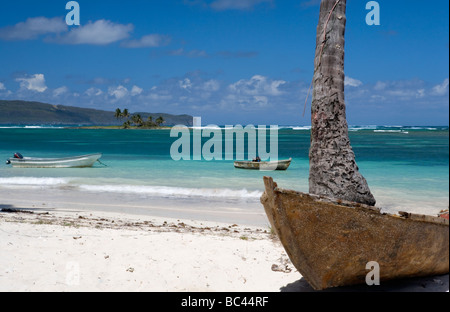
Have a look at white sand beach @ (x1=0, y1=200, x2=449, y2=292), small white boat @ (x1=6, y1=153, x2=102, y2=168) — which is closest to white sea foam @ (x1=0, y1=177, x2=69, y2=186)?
small white boat @ (x1=6, y1=153, x2=102, y2=168)

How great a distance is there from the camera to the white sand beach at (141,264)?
5.51m

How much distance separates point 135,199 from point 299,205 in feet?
40.7

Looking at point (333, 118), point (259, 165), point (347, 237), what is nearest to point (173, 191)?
point (259, 165)

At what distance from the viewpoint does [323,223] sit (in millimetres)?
4578

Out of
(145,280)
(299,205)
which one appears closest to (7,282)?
(145,280)

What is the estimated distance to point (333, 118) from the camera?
4836mm

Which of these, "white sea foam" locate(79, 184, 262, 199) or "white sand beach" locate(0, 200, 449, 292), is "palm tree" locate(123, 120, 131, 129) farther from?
"white sand beach" locate(0, 200, 449, 292)

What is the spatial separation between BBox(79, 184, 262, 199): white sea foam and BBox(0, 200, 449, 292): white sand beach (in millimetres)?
9025

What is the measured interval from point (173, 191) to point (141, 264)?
1229 cm

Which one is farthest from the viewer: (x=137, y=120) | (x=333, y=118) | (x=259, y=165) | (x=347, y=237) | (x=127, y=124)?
(x=127, y=124)

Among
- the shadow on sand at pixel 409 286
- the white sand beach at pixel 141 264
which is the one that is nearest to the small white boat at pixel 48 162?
the white sand beach at pixel 141 264

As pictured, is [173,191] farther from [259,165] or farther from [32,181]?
[259,165]

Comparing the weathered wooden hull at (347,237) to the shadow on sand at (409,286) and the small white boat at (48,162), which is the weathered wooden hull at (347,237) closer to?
the shadow on sand at (409,286)
